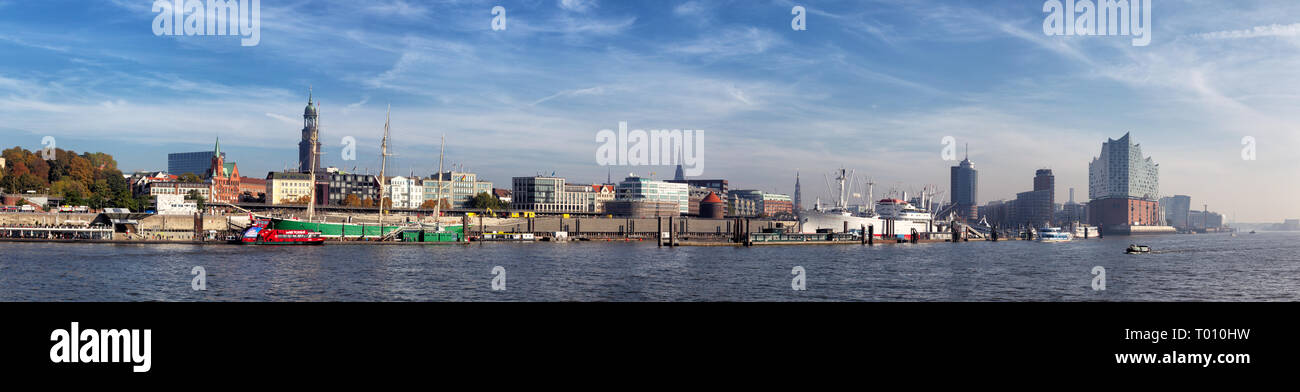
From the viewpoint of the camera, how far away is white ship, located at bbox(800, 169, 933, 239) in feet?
455

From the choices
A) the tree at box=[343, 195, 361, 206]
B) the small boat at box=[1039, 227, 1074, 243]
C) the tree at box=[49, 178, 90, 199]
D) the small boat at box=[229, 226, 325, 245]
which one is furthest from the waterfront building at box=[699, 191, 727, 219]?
the tree at box=[49, 178, 90, 199]

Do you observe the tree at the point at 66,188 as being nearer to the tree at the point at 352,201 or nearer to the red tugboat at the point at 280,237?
the red tugboat at the point at 280,237

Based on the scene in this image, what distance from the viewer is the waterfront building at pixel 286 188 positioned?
7392 inches

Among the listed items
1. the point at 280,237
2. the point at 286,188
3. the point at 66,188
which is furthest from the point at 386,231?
the point at 286,188

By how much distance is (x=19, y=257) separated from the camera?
183 feet

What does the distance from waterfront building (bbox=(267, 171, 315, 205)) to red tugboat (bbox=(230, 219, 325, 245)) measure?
335 ft

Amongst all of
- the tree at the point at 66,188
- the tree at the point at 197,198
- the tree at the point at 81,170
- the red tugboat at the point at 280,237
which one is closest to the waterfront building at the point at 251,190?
the tree at the point at 197,198

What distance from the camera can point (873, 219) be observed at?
14212cm

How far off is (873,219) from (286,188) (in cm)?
13595

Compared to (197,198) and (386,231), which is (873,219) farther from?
(197,198)

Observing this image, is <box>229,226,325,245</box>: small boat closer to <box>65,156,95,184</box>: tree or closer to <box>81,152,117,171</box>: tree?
<box>65,156,95,184</box>: tree
